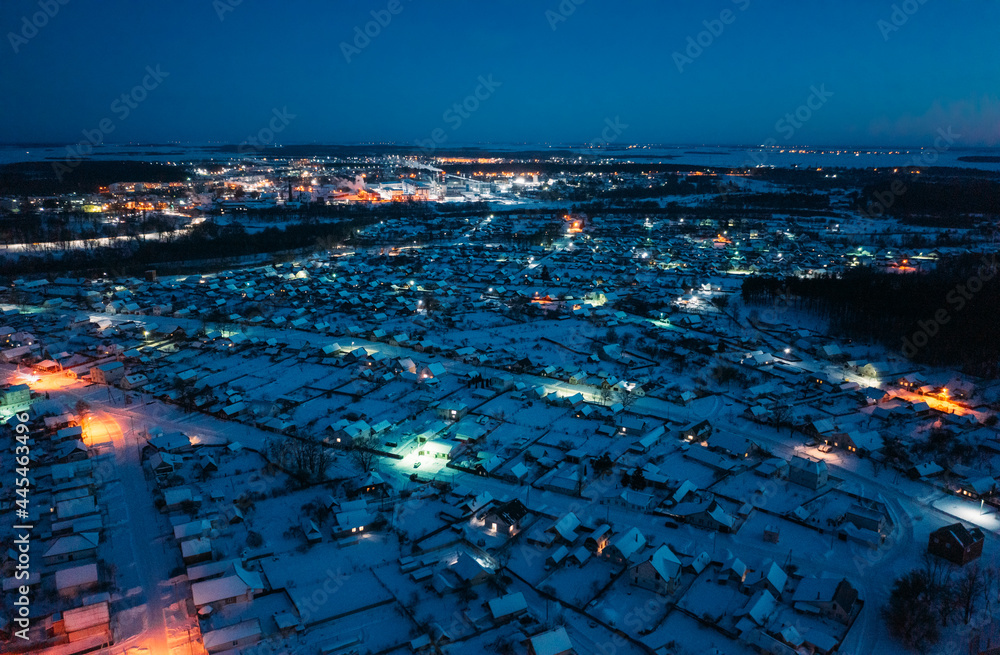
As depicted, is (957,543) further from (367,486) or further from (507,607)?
(367,486)

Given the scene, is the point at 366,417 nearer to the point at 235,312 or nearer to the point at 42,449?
the point at 42,449

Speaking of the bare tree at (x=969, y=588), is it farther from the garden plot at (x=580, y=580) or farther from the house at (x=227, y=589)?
the house at (x=227, y=589)

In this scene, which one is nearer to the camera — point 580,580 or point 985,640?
point 985,640

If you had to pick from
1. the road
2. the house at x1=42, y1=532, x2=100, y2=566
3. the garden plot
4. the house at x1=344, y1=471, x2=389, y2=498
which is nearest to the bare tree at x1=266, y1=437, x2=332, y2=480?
the house at x1=344, y1=471, x2=389, y2=498

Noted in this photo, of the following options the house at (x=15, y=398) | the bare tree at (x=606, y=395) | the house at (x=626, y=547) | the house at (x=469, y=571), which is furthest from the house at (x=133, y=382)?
the house at (x=626, y=547)

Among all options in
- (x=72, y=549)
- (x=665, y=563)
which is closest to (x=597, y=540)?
(x=665, y=563)

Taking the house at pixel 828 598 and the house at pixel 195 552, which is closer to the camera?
the house at pixel 828 598
